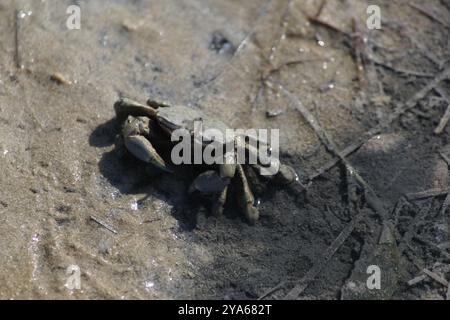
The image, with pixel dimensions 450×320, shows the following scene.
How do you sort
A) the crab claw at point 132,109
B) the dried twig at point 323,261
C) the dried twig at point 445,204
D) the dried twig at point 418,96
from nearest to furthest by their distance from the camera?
the dried twig at point 323,261
the dried twig at point 445,204
the crab claw at point 132,109
the dried twig at point 418,96

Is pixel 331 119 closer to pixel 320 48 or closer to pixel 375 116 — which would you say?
pixel 375 116

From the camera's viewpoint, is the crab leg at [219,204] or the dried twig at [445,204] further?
the dried twig at [445,204]

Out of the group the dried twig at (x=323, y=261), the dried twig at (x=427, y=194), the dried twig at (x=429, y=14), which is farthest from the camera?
the dried twig at (x=429, y=14)

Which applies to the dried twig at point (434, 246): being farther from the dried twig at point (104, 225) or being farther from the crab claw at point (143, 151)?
the dried twig at point (104, 225)

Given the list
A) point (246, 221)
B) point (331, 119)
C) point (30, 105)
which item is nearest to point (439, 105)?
point (331, 119)

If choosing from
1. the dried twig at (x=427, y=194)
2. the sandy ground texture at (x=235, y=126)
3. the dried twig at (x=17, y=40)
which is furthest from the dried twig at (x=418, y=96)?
the dried twig at (x=17, y=40)

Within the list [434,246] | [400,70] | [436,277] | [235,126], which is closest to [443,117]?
[400,70]

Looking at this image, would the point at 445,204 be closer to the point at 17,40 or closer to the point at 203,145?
the point at 203,145
